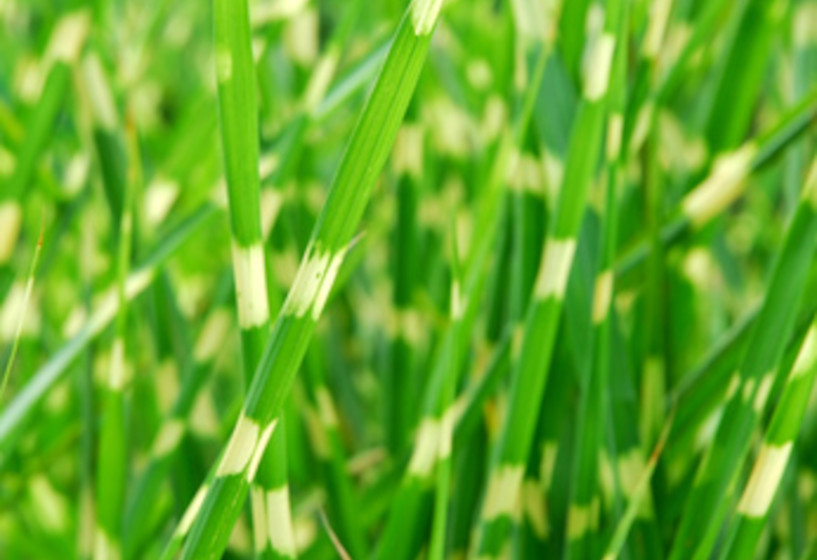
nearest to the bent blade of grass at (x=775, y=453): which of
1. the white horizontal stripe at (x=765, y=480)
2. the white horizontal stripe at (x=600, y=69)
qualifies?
the white horizontal stripe at (x=765, y=480)

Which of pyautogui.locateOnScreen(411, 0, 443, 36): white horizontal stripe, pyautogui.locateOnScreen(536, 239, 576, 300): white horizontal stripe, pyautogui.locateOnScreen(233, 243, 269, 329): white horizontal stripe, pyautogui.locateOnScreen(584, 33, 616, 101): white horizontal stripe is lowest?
pyautogui.locateOnScreen(233, 243, 269, 329): white horizontal stripe

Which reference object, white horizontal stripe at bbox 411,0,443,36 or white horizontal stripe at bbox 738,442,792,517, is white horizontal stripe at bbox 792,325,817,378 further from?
white horizontal stripe at bbox 411,0,443,36

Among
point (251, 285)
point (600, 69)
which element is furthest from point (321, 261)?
point (600, 69)

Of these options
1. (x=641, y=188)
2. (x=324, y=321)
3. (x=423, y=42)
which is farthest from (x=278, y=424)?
(x=324, y=321)

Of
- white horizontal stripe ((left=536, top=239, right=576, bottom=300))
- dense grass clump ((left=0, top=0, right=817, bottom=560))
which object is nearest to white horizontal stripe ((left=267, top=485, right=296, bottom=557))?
dense grass clump ((left=0, top=0, right=817, bottom=560))

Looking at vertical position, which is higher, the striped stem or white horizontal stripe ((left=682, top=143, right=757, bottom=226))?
white horizontal stripe ((left=682, top=143, right=757, bottom=226))

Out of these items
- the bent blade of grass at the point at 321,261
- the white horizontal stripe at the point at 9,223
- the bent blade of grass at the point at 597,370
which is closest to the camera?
the bent blade of grass at the point at 321,261

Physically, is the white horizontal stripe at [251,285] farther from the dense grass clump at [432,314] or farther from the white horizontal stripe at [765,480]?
the white horizontal stripe at [765,480]
